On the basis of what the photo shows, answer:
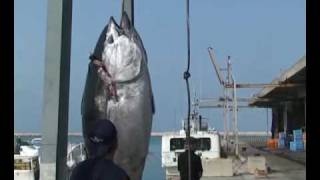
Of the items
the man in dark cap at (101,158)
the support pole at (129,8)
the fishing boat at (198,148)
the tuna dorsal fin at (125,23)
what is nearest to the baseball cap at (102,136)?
the man in dark cap at (101,158)

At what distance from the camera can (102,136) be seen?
3625 mm

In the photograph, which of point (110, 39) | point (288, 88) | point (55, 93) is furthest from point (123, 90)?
point (288, 88)

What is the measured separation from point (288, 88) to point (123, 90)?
1973 inches

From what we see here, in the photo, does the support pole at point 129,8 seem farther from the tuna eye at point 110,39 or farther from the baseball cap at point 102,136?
the baseball cap at point 102,136

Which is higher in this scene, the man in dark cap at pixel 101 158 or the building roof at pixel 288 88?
the building roof at pixel 288 88

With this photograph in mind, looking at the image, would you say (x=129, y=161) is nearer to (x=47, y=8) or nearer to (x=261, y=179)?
(x=47, y=8)

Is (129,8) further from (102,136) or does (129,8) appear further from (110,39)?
(102,136)

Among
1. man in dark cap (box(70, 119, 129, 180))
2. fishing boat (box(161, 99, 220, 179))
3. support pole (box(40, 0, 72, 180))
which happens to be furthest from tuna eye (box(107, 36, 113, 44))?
fishing boat (box(161, 99, 220, 179))

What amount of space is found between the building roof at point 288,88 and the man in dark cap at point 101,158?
103ft

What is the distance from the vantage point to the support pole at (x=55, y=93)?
4.89m

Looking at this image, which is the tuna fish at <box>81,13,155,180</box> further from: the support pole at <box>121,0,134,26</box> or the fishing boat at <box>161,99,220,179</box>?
the fishing boat at <box>161,99,220,179</box>

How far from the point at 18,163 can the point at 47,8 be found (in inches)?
628

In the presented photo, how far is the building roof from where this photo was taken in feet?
138

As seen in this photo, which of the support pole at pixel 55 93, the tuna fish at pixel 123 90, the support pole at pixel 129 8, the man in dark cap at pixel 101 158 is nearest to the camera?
the man in dark cap at pixel 101 158
